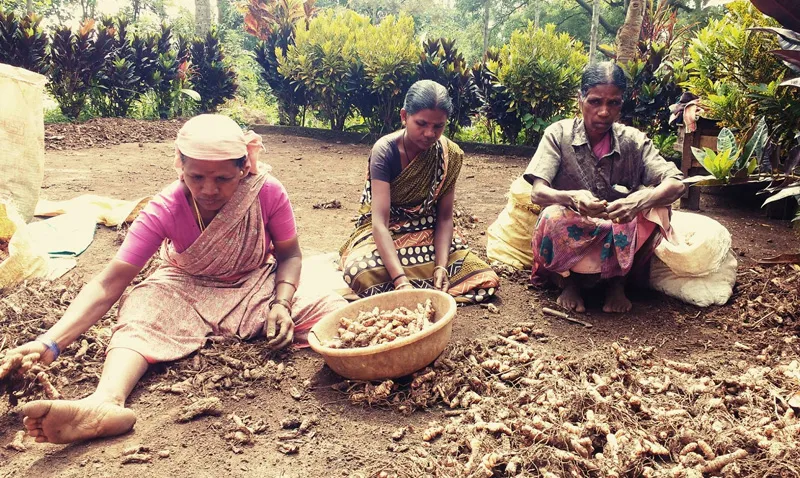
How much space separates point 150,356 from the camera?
2.61 metres

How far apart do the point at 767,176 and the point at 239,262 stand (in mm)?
2597

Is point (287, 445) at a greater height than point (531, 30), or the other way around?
point (531, 30)

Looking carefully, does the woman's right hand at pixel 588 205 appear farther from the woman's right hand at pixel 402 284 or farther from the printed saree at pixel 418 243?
the woman's right hand at pixel 402 284

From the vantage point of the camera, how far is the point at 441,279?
3438 millimetres

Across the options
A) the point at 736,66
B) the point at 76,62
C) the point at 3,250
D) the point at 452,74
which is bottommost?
the point at 3,250

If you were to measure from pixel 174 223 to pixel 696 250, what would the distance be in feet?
8.94

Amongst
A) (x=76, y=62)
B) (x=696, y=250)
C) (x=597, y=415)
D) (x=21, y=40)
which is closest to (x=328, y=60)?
(x=76, y=62)

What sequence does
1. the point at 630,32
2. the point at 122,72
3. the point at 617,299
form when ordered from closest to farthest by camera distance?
the point at 617,299, the point at 630,32, the point at 122,72

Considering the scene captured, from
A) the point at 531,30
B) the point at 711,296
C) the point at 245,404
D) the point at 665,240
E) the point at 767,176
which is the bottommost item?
the point at 245,404

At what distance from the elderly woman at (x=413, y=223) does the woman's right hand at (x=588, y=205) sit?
70cm

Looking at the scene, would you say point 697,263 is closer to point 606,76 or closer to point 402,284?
point 606,76

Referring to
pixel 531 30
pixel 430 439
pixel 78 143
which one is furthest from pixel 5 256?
pixel 531 30

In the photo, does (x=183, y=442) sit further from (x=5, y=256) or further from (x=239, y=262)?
(x=5, y=256)

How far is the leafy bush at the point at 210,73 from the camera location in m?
12.2
